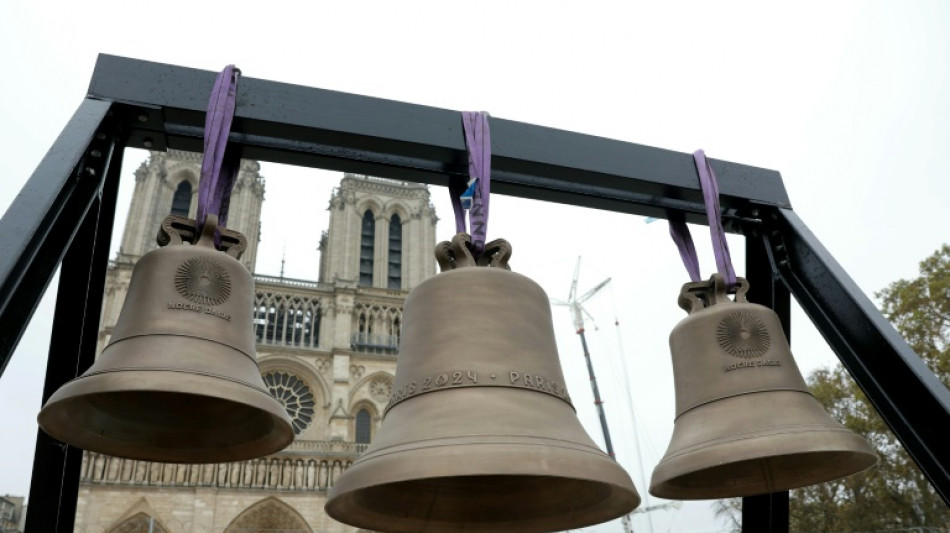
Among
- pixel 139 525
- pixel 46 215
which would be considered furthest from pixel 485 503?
pixel 139 525

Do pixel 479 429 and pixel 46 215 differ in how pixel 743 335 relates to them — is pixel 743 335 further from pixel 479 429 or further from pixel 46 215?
pixel 46 215

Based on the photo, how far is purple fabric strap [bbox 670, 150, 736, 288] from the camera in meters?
2.55

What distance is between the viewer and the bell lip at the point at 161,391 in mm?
1696

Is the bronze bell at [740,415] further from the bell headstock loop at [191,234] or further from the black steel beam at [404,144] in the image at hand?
the bell headstock loop at [191,234]

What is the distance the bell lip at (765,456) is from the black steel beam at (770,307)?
7.6 inches

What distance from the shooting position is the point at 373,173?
2635 millimetres

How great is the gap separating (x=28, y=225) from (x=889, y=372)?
2467 millimetres

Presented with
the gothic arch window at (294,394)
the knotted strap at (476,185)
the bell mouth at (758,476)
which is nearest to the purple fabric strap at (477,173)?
the knotted strap at (476,185)

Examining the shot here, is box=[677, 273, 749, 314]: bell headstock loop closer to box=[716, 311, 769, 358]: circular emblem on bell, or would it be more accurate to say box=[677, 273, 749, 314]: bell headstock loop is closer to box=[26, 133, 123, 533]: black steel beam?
box=[716, 311, 769, 358]: circular emblem on bell

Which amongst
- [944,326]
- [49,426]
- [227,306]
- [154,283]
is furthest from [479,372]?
[944,326]

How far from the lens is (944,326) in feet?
46.9

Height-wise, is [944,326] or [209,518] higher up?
[944,326]

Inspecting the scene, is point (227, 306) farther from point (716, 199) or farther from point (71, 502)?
point (716, 199)

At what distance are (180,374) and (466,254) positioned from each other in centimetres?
89
